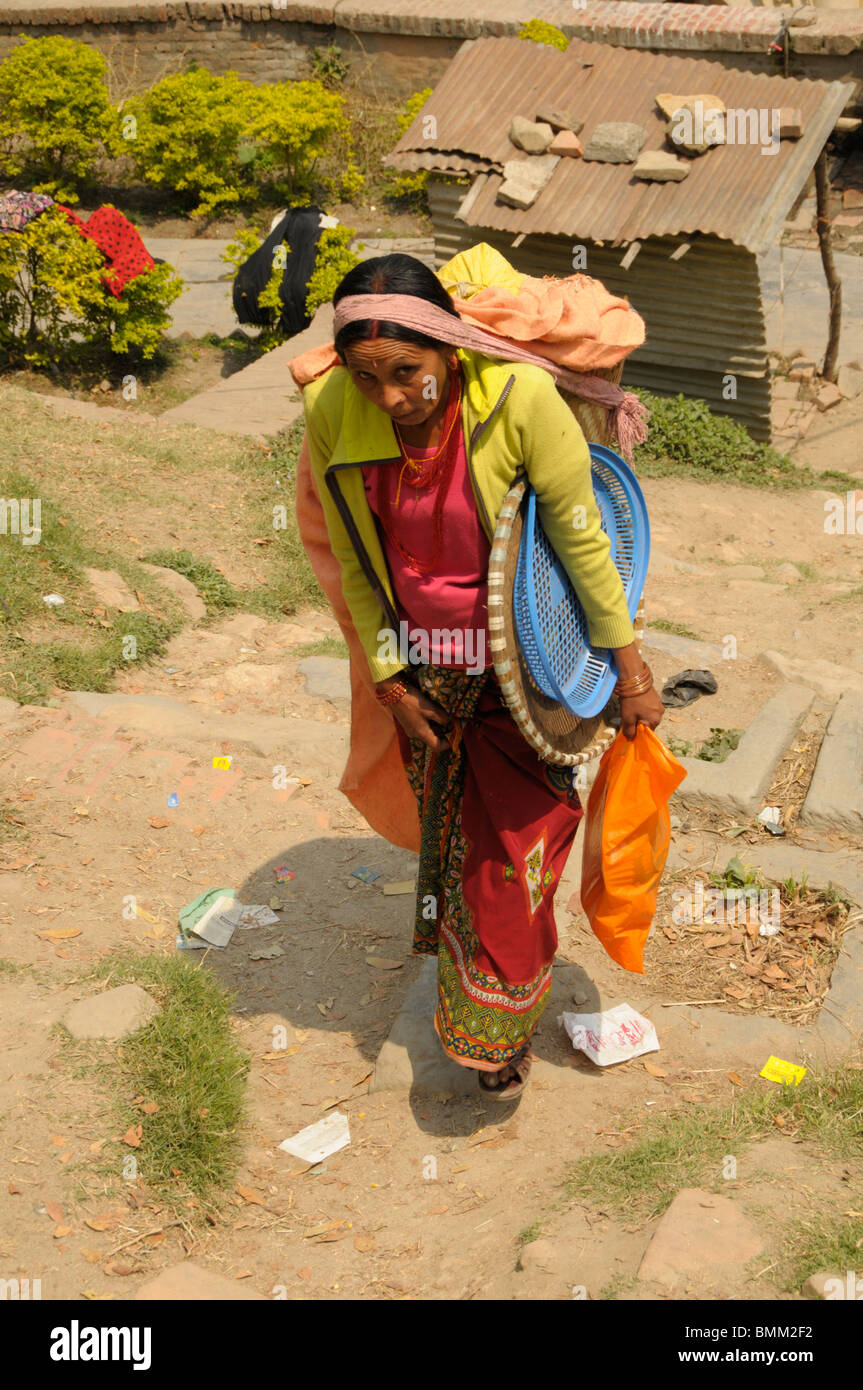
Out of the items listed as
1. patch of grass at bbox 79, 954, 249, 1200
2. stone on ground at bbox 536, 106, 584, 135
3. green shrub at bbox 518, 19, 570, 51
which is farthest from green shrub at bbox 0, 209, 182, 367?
patch of grass at bbox 79, 954, 249, 1200

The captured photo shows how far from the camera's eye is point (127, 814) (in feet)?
14.3

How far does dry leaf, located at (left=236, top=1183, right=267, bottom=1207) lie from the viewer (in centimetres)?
306

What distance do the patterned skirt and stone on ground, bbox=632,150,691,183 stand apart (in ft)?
24.2

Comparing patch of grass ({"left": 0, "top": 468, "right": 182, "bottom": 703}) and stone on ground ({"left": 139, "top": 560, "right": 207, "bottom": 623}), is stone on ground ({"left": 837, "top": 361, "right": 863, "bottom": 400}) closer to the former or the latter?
stone on ground ({"left": 139, "top": 560, "right": 207, "bottom": 623})

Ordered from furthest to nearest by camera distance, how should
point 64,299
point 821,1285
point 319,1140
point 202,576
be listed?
1. point 64,299
2. point 202,576
3. point 319,1140
4. point 821,1285

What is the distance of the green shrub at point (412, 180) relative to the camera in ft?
47.4

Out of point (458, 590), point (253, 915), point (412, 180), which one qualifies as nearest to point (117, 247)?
point (412, 180)

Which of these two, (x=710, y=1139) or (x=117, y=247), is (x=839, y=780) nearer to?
(x=710, y=1139)

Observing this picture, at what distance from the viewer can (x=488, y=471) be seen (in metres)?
A: 2.55

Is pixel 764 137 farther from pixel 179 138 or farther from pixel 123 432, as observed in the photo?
pixel 179 138

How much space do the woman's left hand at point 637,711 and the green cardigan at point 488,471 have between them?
7.2 inches

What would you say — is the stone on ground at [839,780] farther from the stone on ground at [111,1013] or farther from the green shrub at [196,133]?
the green shrub at [196,133]

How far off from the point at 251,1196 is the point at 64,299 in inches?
323

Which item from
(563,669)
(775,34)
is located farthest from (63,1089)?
(775,34)
